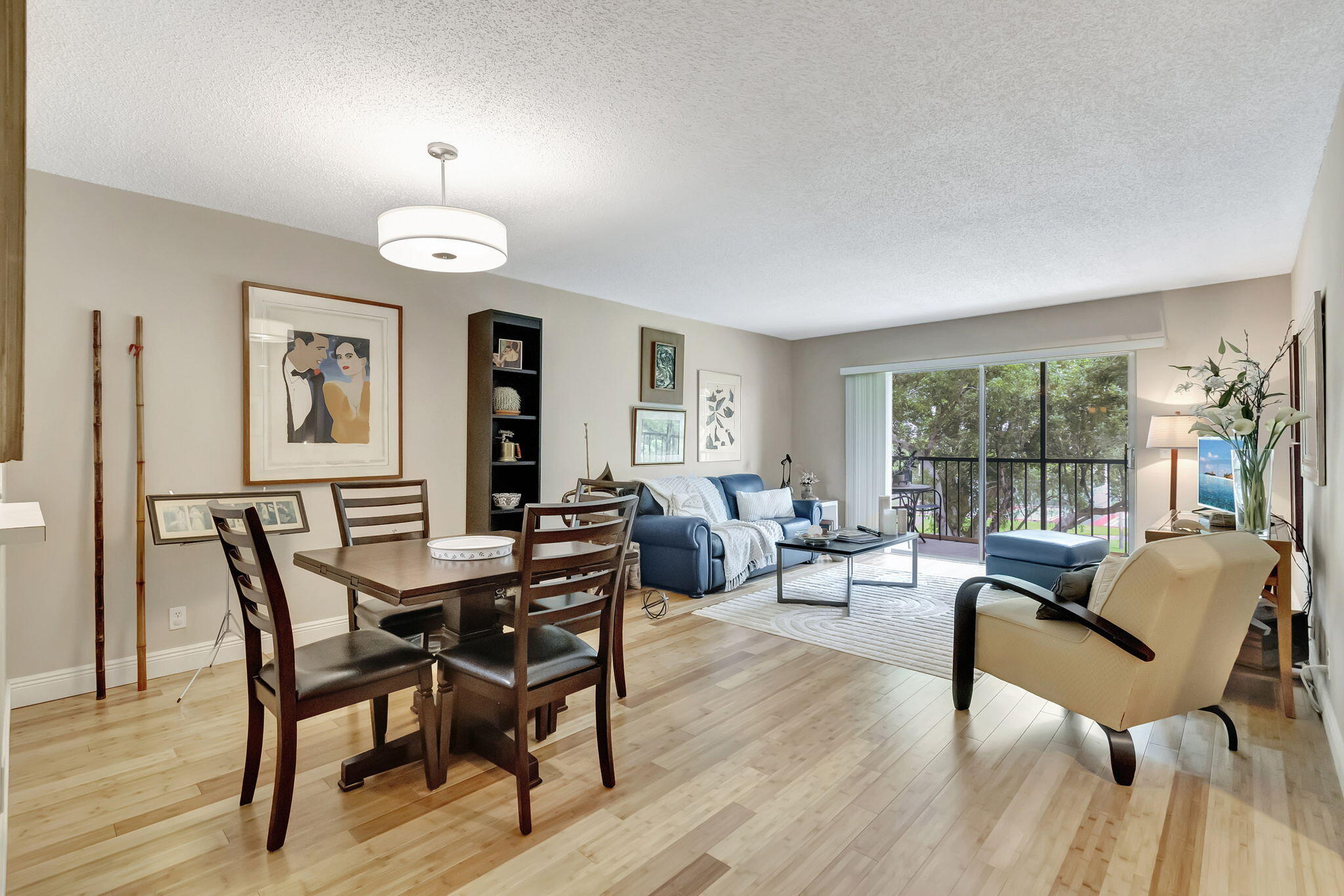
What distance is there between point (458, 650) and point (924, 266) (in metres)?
3.82

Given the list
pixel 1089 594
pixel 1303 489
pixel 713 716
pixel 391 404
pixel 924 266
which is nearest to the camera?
pixel 1089 594

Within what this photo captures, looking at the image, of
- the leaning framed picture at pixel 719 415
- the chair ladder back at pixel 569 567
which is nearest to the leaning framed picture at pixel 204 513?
the chair ladder back at pixel 569 567

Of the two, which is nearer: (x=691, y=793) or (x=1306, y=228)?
(x=691, y=793)

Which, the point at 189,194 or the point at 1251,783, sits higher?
the point at 189,194

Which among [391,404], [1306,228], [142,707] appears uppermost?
[1306,228]

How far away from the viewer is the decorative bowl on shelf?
7.57ft

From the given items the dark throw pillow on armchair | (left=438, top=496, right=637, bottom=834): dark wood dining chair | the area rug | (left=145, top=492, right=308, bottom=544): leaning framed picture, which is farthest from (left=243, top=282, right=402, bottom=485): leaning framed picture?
the dark throw pillow on armchair

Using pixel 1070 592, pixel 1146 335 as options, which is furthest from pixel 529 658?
pixel 1146 335

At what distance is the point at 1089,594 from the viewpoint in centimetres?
251

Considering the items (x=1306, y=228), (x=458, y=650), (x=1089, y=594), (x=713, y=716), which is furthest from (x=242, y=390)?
(x=1306, y=228)

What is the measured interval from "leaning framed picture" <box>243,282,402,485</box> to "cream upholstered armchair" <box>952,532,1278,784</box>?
3661 millimetres

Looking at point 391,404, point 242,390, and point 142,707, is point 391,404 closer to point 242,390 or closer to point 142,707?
point 242,390

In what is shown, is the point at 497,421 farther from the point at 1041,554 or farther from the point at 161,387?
the point at 1041,554

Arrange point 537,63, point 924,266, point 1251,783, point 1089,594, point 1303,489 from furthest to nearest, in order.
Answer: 1. point 924,266
2. point 1303,489
3. point 1089,594
4. point 1251,783
5. point 537,63
